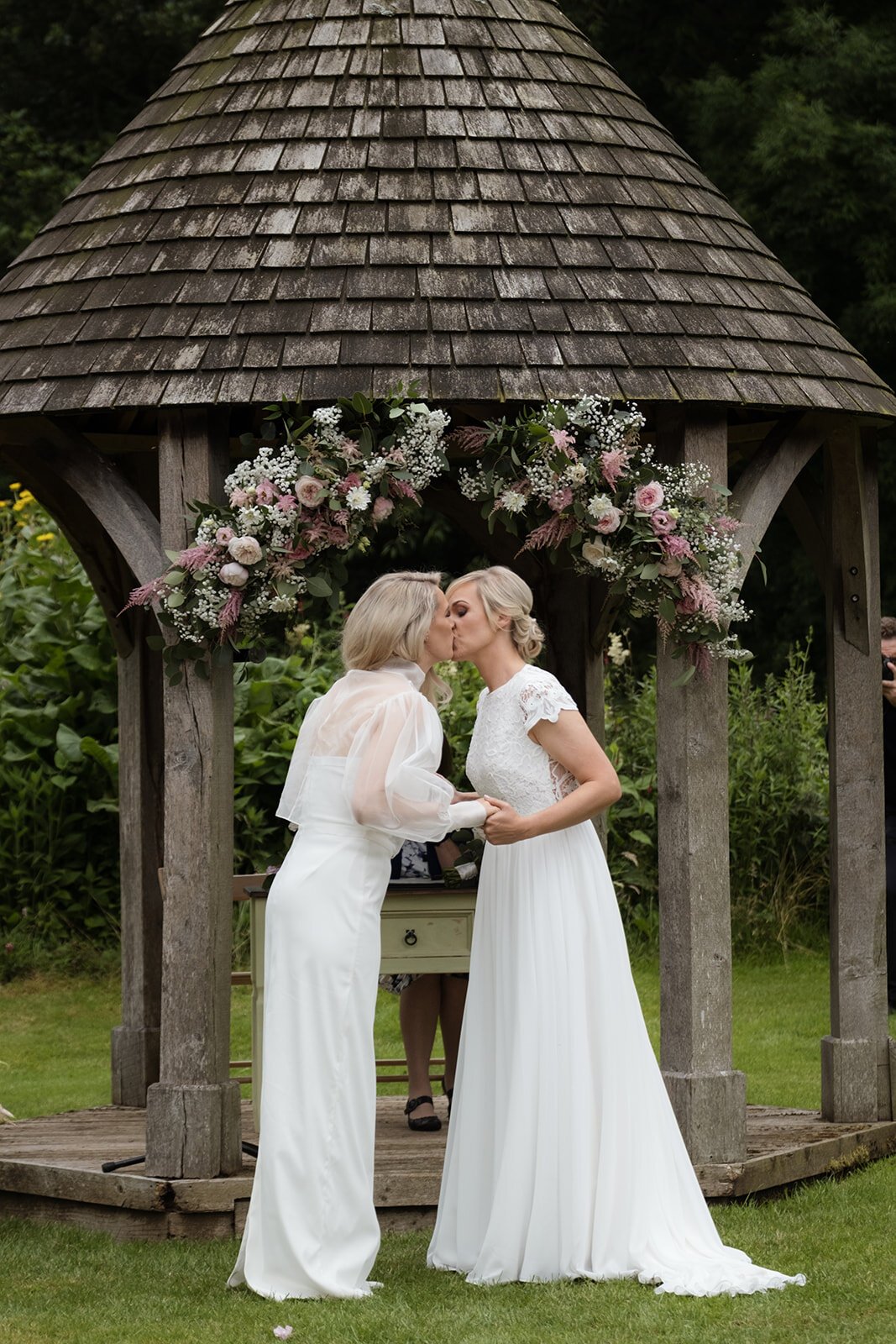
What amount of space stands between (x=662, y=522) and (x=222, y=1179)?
258cm

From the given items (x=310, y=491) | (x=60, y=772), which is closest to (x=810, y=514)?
(x=310, y=491)

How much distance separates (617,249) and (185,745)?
2.25 metres

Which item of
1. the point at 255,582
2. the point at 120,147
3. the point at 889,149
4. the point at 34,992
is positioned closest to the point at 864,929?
the point at 255,582

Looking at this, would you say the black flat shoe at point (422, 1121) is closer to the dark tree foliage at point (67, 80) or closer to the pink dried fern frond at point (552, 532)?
the pink dried fern frond at point (552, 532)

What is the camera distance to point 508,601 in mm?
5773

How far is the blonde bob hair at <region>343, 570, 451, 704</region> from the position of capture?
5535 mm

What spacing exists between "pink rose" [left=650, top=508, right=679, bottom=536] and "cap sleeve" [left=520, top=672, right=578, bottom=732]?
846mm

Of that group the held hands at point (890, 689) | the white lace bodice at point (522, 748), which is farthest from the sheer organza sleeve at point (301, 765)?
the held hands at point (890, 689)

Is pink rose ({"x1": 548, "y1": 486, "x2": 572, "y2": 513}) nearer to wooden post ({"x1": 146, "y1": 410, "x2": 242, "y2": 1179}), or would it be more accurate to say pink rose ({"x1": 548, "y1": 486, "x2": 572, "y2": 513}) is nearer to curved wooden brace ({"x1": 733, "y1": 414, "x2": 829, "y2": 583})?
curved wooden brace ({"x1": 733, "y1": 414, "x2": 829, "y2": 583})

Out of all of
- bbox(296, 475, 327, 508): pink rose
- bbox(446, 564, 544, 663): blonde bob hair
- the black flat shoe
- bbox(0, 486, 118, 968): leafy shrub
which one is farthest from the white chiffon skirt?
bbox(0, 486, 118, 968): leafy shrub

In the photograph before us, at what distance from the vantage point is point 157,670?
819 cm

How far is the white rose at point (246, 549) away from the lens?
615 cm

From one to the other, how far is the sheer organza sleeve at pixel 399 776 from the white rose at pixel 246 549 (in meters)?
0.94

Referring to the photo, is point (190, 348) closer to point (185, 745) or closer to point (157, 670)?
point (185, 745)
